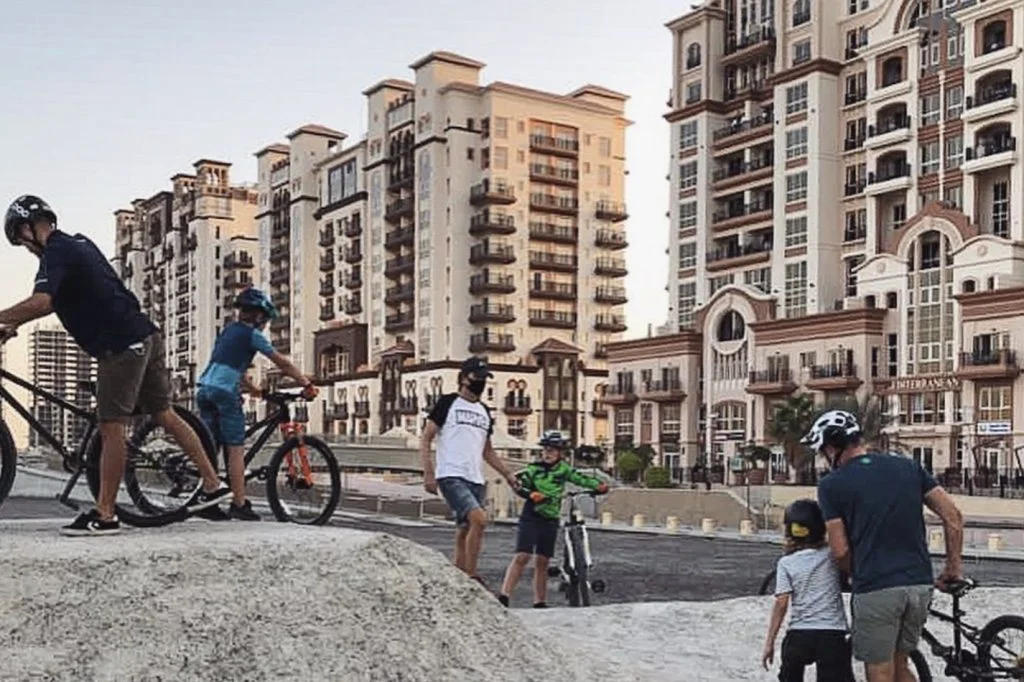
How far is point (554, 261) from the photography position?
89812 millimetres

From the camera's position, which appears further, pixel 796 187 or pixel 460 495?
pixel 796 187

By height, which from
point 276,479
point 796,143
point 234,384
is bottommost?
point 276,479

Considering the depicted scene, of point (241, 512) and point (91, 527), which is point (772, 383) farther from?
point (91, 527)

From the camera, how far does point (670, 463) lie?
71.5 metres

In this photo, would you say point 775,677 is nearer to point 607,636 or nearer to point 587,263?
point 607,636

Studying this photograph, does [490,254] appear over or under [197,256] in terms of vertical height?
under

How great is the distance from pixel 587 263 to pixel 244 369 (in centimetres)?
8334

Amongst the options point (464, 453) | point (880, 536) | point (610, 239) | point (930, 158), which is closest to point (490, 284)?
point (610, 239)

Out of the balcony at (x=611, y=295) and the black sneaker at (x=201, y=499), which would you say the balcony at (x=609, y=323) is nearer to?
the balcony at (x=611, y=295)

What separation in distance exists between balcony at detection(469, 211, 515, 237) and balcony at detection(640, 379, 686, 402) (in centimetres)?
1803

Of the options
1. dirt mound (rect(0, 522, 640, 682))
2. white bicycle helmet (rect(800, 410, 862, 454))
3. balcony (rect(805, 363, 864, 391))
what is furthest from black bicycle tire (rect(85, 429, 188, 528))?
balcony (rect(805, 363, 864, 391))

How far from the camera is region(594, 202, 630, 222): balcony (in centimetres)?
9138

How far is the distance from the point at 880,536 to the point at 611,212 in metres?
85.8

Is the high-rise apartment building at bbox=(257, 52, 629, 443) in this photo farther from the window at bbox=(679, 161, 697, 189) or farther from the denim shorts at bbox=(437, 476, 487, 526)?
the denim shorts at bbox=(437, 476, 487, 526)
